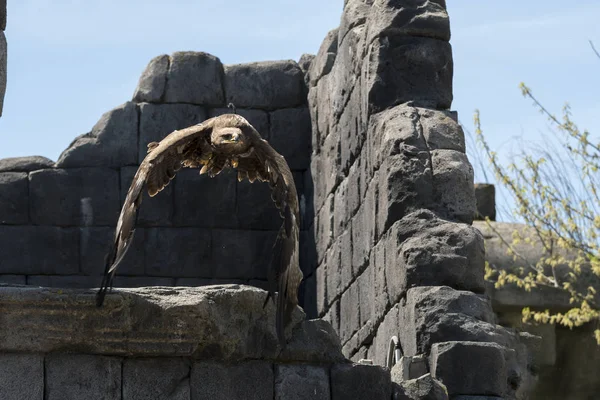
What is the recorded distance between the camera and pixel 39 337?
26.1ft

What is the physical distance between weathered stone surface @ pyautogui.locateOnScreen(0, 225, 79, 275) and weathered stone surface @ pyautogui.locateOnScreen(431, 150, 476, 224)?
4.14m

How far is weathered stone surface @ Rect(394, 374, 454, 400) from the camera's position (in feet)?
28.4

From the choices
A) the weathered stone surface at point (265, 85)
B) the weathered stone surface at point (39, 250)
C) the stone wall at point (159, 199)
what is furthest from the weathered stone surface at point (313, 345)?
the weathered stone surface at point (265, 85)

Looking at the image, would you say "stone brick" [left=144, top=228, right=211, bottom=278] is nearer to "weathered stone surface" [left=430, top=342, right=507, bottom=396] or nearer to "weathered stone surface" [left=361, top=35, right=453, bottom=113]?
"weathered stone surface" [left=361, top=35, right=453, bottom=113]

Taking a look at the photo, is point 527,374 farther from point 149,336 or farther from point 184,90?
point 184,90

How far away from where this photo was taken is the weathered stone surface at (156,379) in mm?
8125

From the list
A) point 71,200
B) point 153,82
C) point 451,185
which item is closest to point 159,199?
point 71,200

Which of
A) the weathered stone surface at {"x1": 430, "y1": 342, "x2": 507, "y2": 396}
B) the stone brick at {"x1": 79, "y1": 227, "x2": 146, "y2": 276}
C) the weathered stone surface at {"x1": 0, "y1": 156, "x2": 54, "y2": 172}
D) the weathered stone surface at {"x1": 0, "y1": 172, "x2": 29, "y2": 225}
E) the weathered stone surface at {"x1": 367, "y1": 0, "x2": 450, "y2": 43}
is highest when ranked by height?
the weathered stone surface at {"x1": 367, "y1": 0, "x2": 450, "y2": 43}

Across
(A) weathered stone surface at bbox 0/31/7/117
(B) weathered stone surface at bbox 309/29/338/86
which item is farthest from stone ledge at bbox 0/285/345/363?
(B) weathered stone surface at bbox 309/29/338/86

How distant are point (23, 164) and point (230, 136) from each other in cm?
517

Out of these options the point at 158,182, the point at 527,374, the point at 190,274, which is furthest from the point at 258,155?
the point at 190,274

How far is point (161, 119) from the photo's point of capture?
13438 mm

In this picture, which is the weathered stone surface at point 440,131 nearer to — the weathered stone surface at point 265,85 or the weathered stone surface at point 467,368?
the weathered stone surface at point 467,368

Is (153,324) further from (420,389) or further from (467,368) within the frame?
(467,368)
